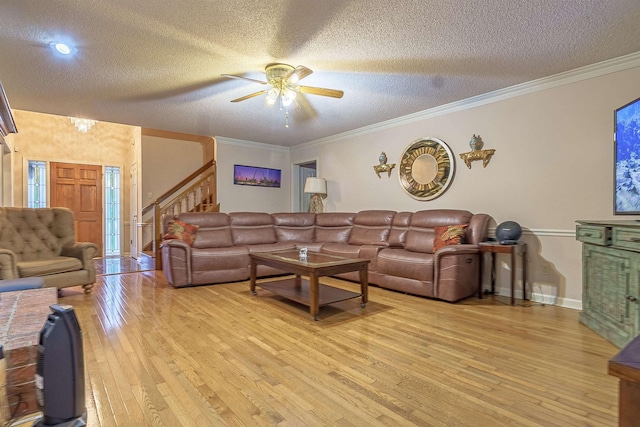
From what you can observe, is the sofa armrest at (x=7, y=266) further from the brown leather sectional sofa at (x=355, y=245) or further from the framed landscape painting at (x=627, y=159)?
the framed landscape painting at (x=627, y=159)

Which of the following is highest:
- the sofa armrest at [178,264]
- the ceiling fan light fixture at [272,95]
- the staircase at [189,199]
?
the ceiling fan light fixture at [272,95]

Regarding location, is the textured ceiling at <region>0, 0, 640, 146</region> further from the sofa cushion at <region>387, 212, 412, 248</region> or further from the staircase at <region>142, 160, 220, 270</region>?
the staircase at <region>142, 160, 220, 270</region>

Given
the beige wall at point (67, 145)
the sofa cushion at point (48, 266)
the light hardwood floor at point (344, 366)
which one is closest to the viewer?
the light hardwood floor at point (344, 366)

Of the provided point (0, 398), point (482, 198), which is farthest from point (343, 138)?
point (0, 398)

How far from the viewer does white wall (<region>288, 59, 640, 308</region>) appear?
3.06m

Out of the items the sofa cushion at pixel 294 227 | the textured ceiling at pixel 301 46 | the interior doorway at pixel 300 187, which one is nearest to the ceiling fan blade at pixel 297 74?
the textured ceiling at pixel 301 46

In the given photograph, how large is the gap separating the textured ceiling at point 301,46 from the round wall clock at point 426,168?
67cm

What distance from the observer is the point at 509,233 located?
342 centimetres

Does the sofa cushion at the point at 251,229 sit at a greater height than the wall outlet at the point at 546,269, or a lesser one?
greater

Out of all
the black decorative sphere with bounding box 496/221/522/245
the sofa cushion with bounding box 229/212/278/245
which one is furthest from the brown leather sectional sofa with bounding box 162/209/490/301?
the black decorative sphere with bounding box 496/221/522/245

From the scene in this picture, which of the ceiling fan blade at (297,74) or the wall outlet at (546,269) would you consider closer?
the ceiling fan blade at (297,74)

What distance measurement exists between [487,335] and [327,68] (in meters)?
2.76

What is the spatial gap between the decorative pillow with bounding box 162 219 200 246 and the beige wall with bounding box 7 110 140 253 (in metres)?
3.14

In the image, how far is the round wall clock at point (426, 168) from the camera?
4336mm
